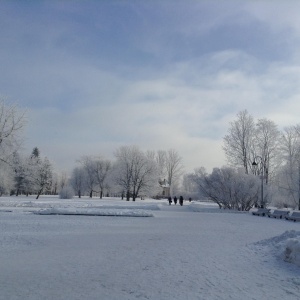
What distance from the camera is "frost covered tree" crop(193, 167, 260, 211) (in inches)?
1556

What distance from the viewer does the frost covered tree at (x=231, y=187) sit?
1556 inches

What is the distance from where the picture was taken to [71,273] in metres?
8.22

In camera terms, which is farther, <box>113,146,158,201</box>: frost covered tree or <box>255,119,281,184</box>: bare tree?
<box>113,146,158,201</box>: frost covered tree

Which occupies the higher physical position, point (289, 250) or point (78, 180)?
point (78, 180)

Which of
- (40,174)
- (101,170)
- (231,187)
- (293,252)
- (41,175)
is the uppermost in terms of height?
(101,170)

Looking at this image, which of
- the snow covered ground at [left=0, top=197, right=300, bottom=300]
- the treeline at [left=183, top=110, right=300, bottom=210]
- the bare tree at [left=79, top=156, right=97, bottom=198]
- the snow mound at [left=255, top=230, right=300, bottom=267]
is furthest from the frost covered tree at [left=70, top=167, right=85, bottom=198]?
the snow mound at [left=255, top=230, right=300, bottom=267]


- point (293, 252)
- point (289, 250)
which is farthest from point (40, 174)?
point (293, 252)

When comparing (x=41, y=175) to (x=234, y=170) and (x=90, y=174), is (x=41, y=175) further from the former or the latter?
(x=234, y=170)

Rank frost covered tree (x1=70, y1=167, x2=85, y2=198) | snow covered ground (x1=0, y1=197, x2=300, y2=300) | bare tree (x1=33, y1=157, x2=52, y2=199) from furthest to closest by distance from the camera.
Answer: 1. frost covered tree (x1=70, y1=167, x2=85, y2=198)
2. bare tree (x1=33, y1=157, x2=52, y2=199)
3. snow covered ground (x1=0, y1=197, x2=300, y2=300)

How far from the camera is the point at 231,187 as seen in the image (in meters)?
40.3

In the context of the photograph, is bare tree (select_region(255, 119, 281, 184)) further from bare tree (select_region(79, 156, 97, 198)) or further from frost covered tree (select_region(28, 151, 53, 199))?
bare tree (select_region(79, 156, 97, 198))

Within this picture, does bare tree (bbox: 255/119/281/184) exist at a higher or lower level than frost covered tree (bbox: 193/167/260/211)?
higher

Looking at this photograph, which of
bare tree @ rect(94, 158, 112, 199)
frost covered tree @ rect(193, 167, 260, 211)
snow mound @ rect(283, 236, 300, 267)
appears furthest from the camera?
bare tree @ rect(94, 158, 112, 199)

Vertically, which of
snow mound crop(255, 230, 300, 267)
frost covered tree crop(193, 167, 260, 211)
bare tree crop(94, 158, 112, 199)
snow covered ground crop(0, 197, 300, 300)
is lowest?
snow covered ground crop(0, 197, 300, 300)
